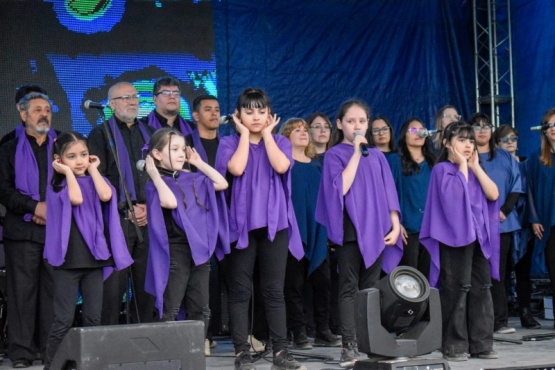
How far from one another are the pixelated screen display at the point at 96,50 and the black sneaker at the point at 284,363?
328cm

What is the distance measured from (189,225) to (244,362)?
816 mm

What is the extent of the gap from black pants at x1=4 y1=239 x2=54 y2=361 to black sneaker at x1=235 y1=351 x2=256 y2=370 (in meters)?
1.55

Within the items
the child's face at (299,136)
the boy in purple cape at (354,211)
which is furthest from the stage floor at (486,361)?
the child's face at (299,136)

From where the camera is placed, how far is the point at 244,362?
15.8 ft

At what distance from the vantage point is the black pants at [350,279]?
198 inches

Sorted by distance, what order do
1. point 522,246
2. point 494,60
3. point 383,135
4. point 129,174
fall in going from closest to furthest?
point 129,174 → point 383,135 → point 522,246 → point 494,60

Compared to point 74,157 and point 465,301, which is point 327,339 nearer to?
point 465,301

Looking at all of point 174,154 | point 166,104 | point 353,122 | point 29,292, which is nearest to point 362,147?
point 353,122

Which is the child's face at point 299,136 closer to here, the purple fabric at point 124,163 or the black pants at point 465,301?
the purple fabric at point 124,163

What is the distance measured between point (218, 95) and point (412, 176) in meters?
2.06

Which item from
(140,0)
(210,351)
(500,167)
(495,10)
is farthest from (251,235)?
(495,10)

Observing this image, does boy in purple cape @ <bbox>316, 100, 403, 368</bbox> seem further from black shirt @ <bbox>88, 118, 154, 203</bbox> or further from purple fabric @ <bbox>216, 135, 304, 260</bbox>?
black shirt @ <bbox>88, 118, 154, 203</bbox>

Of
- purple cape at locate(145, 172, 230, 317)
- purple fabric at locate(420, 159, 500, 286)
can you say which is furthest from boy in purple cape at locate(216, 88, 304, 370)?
purple fabric at locate(420, 159, 500, 286)

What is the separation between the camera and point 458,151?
5.39 meters
